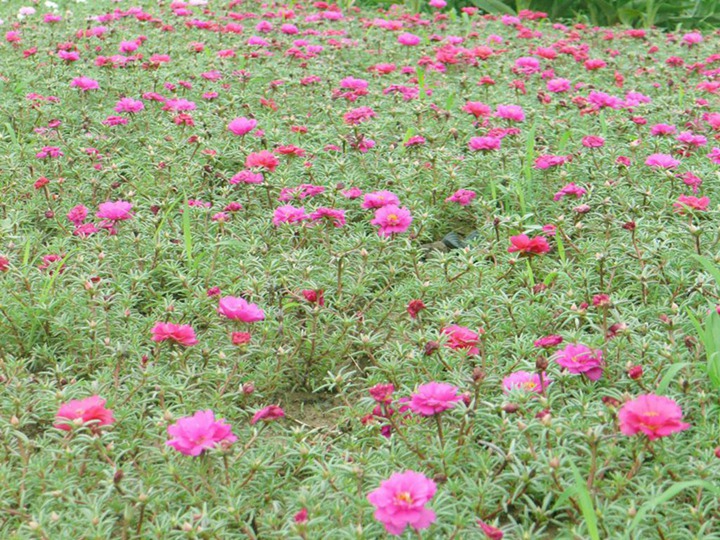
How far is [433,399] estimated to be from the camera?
182 cm

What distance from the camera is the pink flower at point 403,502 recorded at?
1530 mm

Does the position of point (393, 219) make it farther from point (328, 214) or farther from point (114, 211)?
point (114, 211)

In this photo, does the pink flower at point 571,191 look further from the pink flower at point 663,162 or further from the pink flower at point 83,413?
the pink flower at point 83,413

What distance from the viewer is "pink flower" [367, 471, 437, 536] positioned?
5.02 feet

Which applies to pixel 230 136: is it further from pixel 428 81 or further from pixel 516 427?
pixel 516 427

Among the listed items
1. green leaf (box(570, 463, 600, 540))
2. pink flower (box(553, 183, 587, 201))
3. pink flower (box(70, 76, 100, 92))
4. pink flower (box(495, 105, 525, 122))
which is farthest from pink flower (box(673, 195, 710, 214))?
pink flower (box(70, 76, 100, 92))

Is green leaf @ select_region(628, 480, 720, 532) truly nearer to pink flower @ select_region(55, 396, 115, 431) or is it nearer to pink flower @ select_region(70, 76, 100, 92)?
pink flower @ select_region(55, 396, 115, 431)

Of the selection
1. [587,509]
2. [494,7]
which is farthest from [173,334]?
[494,7]

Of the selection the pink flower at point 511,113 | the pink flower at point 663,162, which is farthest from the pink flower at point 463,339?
the pink flower at point 511,113

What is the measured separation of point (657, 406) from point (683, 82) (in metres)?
3.75

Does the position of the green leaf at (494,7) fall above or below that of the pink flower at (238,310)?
above

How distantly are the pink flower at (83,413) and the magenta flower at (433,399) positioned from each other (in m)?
0.69

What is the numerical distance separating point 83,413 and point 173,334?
36 cm

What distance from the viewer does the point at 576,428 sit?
195cm
